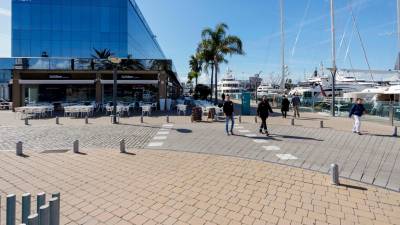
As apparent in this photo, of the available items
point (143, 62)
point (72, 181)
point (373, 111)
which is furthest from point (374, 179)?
point (143, 62)

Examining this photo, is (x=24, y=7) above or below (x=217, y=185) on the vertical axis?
above

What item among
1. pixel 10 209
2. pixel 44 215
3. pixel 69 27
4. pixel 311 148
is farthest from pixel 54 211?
pixel 69 27

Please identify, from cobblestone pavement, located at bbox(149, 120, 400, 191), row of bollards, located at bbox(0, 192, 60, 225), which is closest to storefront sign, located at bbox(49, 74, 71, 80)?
cobblestone pavement, located at bbox(149, 120, 400, 191)

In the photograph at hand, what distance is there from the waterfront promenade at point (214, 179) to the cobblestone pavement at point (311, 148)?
0.10 ft

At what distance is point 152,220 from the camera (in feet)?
14.8

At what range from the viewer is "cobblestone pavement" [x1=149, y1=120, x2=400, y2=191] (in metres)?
7.34

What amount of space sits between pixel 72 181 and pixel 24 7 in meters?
43.9

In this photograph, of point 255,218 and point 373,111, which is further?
point 373,111

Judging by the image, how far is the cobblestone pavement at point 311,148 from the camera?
734 centimetres

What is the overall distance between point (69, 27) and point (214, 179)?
139 feet

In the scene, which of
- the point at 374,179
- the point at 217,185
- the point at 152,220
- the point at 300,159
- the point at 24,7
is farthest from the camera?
the point at 24,7

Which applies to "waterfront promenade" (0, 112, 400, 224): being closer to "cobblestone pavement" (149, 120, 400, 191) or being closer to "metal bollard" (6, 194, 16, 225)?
"cobblestone pavement" (149, 120, 400, 191)

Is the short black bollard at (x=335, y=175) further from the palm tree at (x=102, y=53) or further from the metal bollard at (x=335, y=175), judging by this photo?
the palm tree at (x=102, y=53)

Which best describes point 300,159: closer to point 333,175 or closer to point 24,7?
point 333,175
